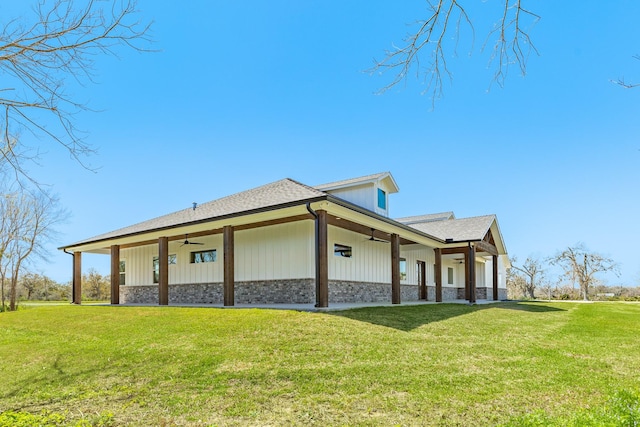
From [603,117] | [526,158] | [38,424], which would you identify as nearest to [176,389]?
[38,424]

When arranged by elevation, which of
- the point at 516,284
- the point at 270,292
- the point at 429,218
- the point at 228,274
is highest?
the point at 429,218

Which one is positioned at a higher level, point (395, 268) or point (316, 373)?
point (395, 268)

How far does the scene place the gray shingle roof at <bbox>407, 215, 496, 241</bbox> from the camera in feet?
63.8

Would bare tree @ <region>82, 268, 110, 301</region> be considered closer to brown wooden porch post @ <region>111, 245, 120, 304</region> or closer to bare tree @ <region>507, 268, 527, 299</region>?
brown wooden porch post @ <region>111, 245, 120, 304</region>

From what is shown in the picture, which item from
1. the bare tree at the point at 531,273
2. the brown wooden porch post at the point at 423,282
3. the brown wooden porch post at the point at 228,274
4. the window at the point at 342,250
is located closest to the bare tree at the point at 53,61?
the brown wooden porch post at the point at 228,274

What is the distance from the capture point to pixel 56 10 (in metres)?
4.50

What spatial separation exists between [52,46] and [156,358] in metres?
4.87

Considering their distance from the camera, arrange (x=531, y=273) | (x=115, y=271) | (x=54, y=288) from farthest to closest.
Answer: (x=531, y=273), (x=54, y=288), (x=115, y=271)

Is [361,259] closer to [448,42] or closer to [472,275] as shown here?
[472,275]

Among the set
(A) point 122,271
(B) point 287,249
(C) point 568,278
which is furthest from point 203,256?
(C) point 568,278

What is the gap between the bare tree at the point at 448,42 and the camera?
404 cm

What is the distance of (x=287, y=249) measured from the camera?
45.9ft

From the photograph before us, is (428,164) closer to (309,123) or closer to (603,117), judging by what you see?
(309,123)

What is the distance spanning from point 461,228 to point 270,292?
458 inches
